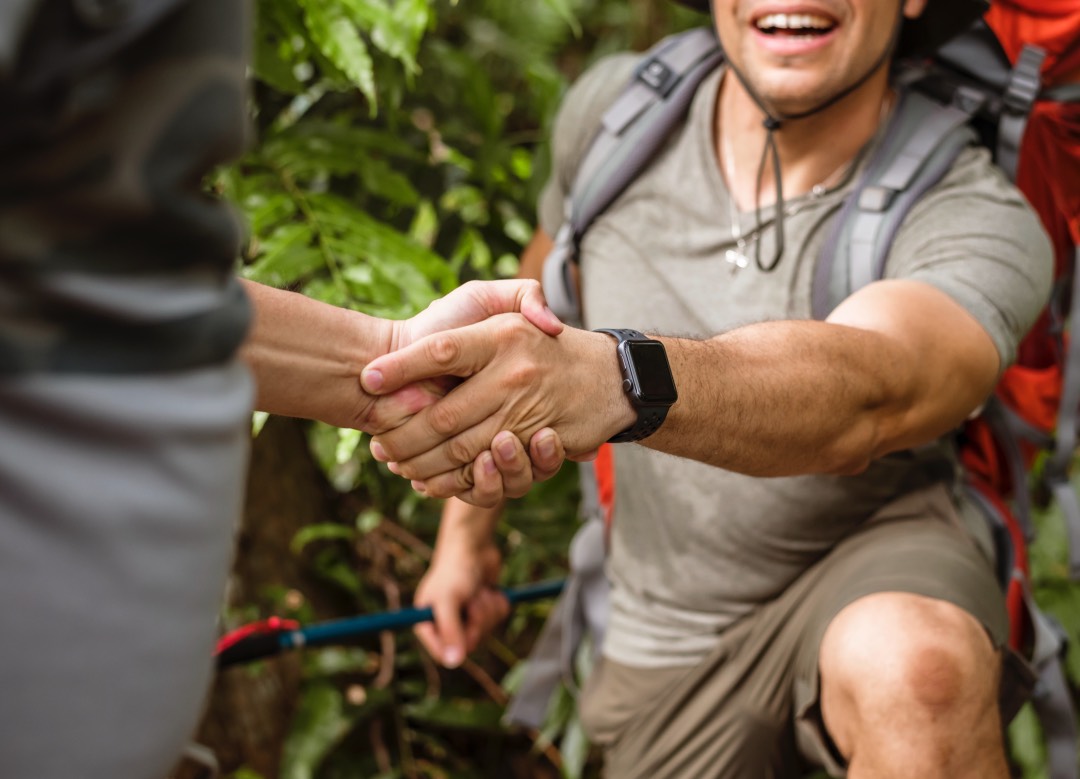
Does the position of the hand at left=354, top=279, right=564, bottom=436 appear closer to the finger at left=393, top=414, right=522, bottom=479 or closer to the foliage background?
the finger at left=393, top=414, right=522, bottom=479

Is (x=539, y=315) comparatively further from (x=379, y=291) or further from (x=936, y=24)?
(x=936, y=24)

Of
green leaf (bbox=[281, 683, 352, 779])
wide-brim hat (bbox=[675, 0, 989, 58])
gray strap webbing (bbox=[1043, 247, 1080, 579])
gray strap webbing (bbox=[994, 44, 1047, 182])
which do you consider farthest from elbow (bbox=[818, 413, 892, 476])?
green leaf (bbox=[281, 683, 352, 779])

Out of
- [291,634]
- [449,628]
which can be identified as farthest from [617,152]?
[291,634]

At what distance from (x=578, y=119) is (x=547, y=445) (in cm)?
117

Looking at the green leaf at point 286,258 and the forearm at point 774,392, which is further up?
the forearm at point 774,392

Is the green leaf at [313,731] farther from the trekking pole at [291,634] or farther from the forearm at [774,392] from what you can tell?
the forearm at [774,392]

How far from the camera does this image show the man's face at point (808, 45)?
2.43 m

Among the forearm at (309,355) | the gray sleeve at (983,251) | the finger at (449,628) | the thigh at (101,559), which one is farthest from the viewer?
the finger at (449,628)

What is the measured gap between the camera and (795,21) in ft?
8.04

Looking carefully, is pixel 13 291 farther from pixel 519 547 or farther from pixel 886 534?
pixel 519 547

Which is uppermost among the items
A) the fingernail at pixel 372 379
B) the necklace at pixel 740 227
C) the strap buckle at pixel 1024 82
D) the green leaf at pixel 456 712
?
the strap buckle at pixel 1024 82

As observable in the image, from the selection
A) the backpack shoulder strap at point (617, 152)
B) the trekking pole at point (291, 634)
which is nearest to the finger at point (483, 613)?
the trekking pole at point (291, 634)

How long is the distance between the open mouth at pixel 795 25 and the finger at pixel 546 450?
3.78ft

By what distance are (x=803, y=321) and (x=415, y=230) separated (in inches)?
55.7
